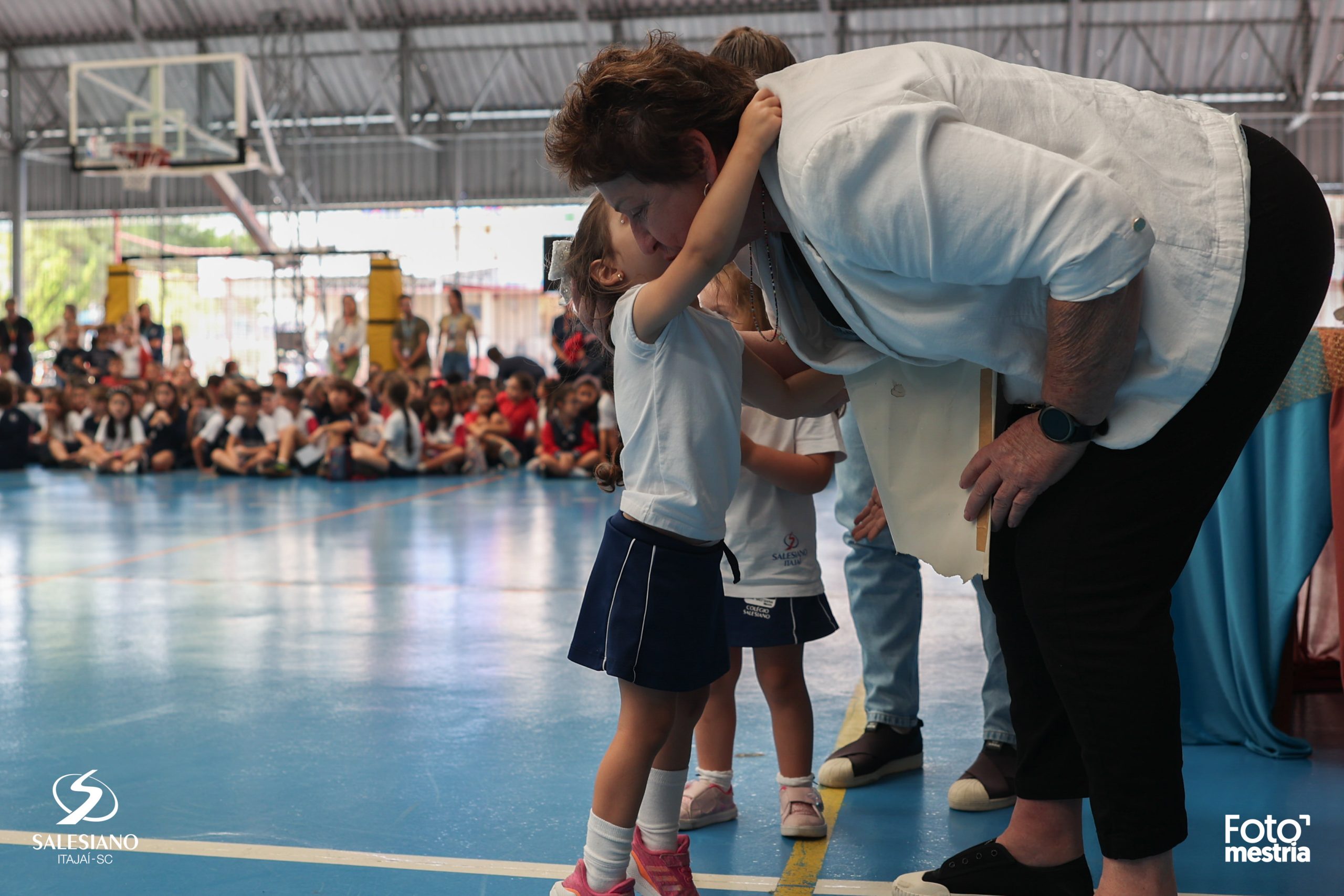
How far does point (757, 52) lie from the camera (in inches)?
78.8

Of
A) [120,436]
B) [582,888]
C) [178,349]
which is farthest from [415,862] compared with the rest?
[178,349]

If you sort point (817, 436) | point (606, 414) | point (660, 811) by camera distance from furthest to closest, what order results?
point (606, 414) → point (817, 436) → point (660, 811)

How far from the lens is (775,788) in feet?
7.61

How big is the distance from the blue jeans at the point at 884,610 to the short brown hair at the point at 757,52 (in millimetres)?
718

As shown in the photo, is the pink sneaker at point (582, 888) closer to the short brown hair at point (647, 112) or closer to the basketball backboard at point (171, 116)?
the short brown hair at point (647, 112)

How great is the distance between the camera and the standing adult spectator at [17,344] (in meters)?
14.2

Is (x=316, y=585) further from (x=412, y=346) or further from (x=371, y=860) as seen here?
(x=412, y=346)

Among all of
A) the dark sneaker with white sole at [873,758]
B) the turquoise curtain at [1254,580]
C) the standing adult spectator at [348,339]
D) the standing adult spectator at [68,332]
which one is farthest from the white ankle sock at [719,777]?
the standing adult spectator at [68,332]

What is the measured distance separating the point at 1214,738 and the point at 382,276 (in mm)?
12770

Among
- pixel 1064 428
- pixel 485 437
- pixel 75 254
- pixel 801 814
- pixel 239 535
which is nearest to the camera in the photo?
pixel 1064 428

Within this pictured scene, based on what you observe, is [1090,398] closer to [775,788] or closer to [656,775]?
[656,775]

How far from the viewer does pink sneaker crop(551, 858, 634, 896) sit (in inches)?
66.1

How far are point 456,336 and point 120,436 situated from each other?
3.90 metres

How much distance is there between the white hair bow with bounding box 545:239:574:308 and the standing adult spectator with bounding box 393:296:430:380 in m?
11.5
